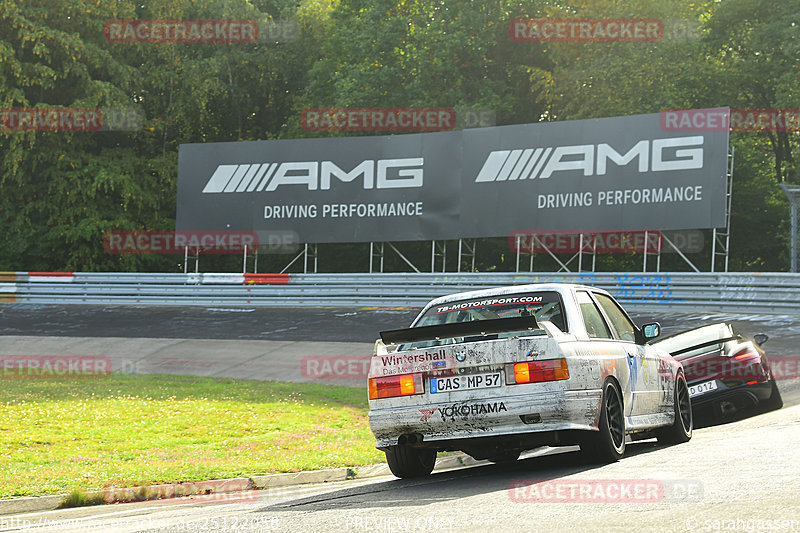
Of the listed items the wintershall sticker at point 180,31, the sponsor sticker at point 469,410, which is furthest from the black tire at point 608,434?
the wintershall sticker at point 180,31

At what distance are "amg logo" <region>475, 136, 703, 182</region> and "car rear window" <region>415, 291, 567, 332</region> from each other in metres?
19.3

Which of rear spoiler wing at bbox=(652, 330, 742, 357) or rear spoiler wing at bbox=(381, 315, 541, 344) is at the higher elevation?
rear spoiler wing at bbox=(381, 315, 541, 344)

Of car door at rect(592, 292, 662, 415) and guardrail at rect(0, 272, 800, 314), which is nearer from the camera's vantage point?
car door at rect(592, 292, 662, 415)

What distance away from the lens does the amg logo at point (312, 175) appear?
3142cm

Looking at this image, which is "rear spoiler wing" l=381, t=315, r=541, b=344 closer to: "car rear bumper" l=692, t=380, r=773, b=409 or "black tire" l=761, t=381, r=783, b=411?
"car rear bumper" l=692, t=380, r=773, b=409

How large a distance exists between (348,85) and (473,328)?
34.4 meters

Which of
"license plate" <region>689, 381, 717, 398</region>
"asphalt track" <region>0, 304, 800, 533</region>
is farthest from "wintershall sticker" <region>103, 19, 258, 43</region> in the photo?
"license plate" <region>689, 381, 717, 398</region>

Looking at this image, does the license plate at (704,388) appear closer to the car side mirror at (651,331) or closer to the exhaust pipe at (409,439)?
the car side mirror at (651,331)

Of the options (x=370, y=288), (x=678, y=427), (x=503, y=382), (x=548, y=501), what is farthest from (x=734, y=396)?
(x=370, y=288)

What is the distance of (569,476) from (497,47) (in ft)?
125

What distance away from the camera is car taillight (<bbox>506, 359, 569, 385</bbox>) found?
8172 mm
